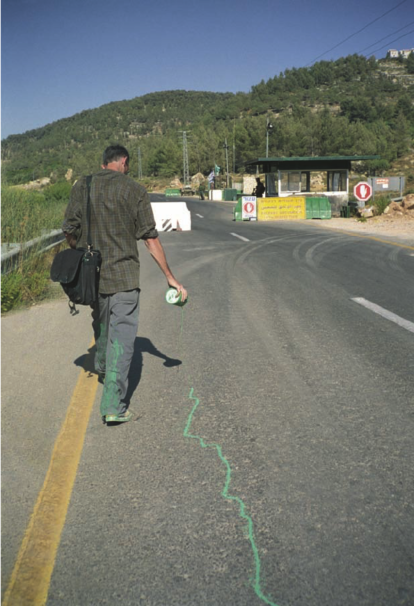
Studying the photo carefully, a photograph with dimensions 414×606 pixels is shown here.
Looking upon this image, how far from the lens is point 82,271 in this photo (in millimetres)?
4008

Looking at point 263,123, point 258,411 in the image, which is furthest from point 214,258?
point 263,123

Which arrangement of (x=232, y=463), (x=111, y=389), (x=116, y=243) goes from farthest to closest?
(x=116, y=243), (x=111, y=389), (x=232, y=463)

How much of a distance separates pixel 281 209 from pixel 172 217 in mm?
8108

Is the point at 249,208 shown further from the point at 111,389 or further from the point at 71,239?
the point at 111,389

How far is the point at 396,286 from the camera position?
30.3 feet

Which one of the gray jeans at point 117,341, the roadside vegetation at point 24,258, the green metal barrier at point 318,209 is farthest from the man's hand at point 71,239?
the green metal barrier at point 318,209

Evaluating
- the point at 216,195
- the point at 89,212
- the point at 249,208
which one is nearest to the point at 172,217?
the point at 249,208

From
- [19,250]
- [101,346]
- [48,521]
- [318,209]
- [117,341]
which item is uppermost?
[318,209]

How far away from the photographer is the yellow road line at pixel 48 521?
230 cm

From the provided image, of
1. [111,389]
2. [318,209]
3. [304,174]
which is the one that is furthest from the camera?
[304,174]

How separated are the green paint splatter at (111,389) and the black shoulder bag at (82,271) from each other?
1.52 ft

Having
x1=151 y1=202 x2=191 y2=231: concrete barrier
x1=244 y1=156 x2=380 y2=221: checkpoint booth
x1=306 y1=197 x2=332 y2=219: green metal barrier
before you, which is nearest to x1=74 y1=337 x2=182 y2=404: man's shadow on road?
x1=151 y1=202 x2=191 y2=231: concrete barrier

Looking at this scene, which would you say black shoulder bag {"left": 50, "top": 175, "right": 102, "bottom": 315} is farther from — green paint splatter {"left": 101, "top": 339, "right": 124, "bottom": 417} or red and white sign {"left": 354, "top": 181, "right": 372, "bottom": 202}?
red and white sign {"left": 354, "top": 181, "right": 372, "bottom": 202}

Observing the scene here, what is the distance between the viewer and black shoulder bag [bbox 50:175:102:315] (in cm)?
400
